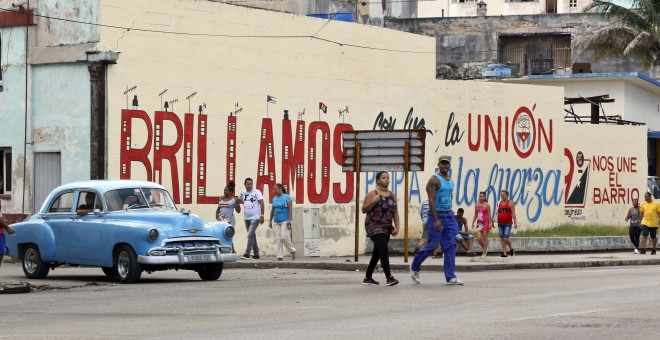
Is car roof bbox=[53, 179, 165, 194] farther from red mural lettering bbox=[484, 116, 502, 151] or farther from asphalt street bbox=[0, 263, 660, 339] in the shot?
red mural lettering bbox=[484, 116, 502, 151]

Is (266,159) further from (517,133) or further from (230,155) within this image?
(517,133)

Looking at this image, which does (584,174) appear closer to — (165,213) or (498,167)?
(498,167)

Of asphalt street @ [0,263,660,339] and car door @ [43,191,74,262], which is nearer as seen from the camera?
asphalt street @ [0,263,660,339]

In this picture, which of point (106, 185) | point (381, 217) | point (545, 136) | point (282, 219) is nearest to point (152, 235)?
point (106, 185)

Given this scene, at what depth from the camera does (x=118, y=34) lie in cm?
2967

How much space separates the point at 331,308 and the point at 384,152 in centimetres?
1215

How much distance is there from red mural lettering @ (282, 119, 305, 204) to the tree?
25.2 m

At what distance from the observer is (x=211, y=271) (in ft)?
74.7

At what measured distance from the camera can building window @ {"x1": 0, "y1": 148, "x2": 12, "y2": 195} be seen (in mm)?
31375

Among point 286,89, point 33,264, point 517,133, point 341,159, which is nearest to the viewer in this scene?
point 33,264

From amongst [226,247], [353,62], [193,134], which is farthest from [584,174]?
[226,247]

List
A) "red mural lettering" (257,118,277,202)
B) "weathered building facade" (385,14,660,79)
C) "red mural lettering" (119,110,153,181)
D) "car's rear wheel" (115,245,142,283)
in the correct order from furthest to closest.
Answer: "weathered building facade" (385,14,660,79) → "red mural lettering" (257,118,277,202) → "red mural lettering" (119,110,153,181) → "car's rear wheel" (115,245,142,283)

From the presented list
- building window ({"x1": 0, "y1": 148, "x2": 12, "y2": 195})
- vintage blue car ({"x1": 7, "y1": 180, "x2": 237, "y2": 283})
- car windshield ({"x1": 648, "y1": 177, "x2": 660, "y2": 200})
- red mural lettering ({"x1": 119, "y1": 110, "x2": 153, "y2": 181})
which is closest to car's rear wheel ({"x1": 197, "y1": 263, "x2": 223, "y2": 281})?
vintage blue car ({"x1": 7, "y1": 180, "x2": 237, "y2": 283})

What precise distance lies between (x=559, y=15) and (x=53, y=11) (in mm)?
37316
